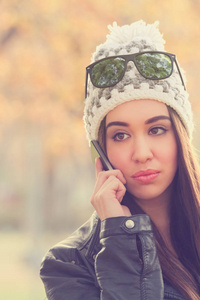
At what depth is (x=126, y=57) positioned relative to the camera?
8.41 feet

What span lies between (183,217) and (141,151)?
0.51 metres

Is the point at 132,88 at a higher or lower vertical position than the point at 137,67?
lower

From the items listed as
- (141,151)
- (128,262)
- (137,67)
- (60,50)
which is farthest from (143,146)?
(60,50)

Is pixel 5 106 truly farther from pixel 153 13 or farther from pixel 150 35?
pixel 150 35

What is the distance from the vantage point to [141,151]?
7.88 feet

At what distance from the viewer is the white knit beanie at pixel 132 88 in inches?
98.7

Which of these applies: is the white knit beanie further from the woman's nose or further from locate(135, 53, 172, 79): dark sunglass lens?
the woman's nose

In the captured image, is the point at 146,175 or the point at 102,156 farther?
the point at 102,156

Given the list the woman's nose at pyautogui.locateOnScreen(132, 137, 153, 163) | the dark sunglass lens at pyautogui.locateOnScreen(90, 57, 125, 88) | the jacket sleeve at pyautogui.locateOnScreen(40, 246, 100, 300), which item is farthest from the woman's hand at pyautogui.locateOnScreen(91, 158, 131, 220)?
the dark sunglass lens at pyautogui.locateOnScreen(90, 57, 125, 88)

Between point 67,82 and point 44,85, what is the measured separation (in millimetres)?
300

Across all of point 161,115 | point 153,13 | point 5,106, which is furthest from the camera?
point 5,106

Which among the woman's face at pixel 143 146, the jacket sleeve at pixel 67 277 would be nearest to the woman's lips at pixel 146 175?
the woman's face at pixel 143 146

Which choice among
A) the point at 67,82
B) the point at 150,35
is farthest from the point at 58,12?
the point at 150,35

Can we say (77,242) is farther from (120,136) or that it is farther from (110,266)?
(120,136)
